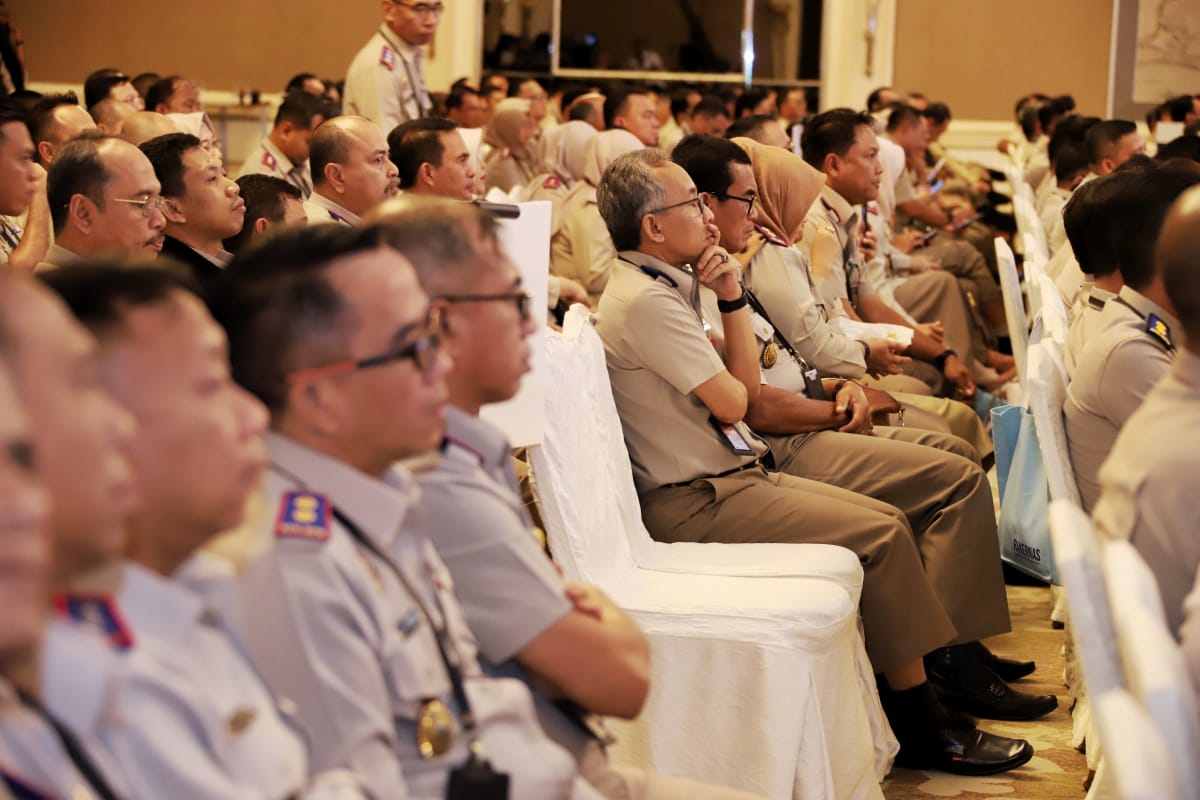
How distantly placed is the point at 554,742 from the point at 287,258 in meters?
0.69

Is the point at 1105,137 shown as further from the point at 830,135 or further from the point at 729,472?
the point at 729,472

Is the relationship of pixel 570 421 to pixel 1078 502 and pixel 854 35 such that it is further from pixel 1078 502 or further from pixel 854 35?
pixel 854 35

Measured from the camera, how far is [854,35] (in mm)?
12773

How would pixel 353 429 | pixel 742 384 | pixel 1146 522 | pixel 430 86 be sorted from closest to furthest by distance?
pixel 353 429 → pixel 1146 522 → pixel 742 384 → pixel 430 86

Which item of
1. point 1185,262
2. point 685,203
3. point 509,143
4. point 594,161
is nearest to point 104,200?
point 685,203

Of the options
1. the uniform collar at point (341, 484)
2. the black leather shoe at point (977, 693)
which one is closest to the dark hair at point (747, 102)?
the black leather shoe at point (977, 693)

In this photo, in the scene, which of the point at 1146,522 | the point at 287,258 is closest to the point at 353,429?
the point at 287,258

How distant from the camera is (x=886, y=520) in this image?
3.24m

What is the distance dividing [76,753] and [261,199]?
272 centimetres

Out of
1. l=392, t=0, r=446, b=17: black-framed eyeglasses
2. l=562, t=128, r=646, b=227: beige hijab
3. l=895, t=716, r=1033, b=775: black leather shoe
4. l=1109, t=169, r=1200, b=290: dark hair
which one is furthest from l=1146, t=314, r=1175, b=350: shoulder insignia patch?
l=392, t=0, r=446, b=17: black-framed eyeglasses

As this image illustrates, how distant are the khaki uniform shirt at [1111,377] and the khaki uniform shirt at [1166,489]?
0.70m

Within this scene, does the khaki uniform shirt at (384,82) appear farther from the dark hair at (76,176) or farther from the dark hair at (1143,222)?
the dark hair at (1143,222)

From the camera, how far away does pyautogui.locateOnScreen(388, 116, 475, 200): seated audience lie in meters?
4.38

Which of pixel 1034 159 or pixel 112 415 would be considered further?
pixel 1034 159
